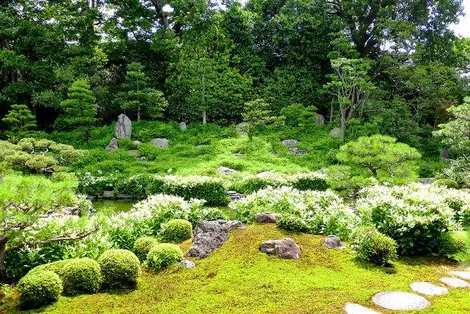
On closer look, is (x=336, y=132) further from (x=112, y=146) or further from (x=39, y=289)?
(x=39, y=289)

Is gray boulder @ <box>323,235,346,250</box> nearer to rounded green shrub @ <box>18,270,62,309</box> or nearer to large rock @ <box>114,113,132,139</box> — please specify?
rounded green shrub @ <box>18,270,62,309</box>

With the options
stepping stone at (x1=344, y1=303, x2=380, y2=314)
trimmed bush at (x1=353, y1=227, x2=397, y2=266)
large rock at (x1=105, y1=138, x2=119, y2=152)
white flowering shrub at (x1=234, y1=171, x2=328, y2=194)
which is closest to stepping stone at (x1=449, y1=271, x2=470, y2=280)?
trimmed bush at (x1=353, y1=227, x2=397, y2=266)

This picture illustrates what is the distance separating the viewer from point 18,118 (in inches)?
888

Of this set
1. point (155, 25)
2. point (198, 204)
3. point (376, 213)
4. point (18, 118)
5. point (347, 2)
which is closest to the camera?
point (376, 213)

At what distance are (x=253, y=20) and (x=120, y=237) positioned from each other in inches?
981

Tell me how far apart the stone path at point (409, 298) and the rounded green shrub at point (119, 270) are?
3001mm

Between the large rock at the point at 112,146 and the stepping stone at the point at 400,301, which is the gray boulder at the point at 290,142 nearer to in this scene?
the large rock at the point at 112,146

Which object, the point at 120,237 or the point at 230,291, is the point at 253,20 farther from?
the point at 230,291

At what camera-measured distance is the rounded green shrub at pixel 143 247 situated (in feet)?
22.8

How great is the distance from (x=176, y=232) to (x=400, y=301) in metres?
4.44

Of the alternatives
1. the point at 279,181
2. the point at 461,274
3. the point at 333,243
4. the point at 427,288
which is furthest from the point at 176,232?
the point at 279,181

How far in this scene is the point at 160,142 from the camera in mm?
23094

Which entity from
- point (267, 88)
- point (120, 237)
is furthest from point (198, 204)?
point (267, 88)

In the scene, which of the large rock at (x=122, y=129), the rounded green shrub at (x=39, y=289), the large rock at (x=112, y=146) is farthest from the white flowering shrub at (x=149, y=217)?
the large rock at (x=122, y=129)
